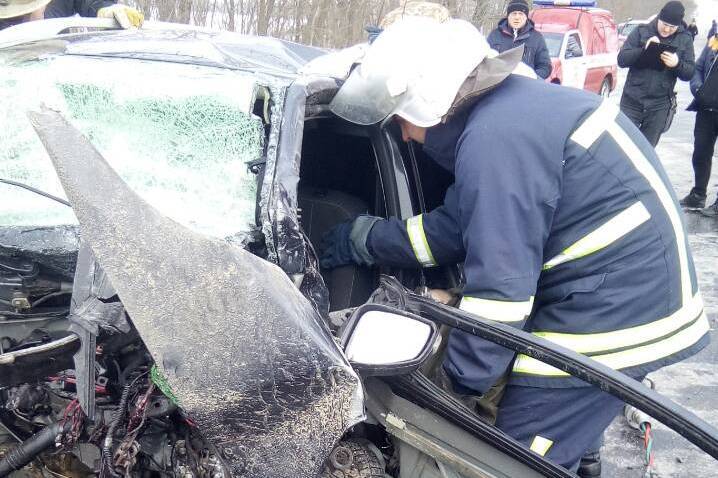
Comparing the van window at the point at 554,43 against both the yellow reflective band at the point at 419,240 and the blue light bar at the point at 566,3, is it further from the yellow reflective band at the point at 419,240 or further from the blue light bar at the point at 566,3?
the yellow reflective band at the point at 419,240

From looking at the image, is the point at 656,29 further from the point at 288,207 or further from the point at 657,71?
the point at 288,207

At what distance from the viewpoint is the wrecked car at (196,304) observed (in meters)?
1.17

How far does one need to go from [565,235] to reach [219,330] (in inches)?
40.3

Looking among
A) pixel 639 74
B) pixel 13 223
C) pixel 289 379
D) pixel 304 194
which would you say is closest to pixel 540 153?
pixel 289 379

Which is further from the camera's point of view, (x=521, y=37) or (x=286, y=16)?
(x=286, y=16)

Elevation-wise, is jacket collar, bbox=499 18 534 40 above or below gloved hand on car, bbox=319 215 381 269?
above

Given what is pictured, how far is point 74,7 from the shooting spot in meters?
4.11

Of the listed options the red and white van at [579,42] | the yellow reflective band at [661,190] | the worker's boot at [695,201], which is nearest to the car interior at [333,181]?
the yellow reflective band at [661,190]

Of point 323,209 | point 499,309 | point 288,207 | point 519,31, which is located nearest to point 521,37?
point 519,31

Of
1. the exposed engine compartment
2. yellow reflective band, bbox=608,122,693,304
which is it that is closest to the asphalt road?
yellow reflective band, bbox=608,122,693,304

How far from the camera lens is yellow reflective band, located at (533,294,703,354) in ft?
5.74

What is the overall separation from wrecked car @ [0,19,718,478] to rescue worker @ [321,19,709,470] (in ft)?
0.60

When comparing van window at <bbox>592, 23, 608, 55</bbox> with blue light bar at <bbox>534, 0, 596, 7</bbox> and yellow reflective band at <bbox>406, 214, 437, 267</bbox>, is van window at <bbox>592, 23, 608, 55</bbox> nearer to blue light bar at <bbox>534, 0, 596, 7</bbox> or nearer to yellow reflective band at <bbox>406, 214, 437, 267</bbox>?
blue light bar at <bbox>534, 0, 596, 7</bbox>

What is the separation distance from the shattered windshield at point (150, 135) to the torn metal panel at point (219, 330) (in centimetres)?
49
